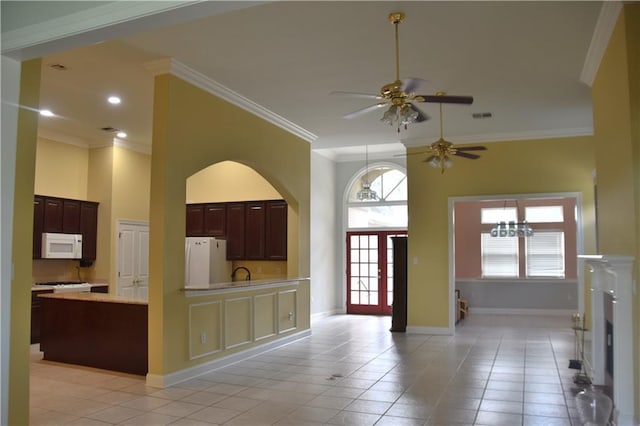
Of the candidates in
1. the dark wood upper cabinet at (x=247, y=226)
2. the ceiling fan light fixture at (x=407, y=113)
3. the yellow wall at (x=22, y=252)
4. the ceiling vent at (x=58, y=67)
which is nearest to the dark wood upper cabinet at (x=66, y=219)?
the dark wood upper cabinet at (x=247, y=226)

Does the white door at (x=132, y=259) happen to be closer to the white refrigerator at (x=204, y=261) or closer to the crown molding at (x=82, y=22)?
the white refrigerator at (x=204, y=261)

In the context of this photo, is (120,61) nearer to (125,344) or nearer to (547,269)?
(125,344)

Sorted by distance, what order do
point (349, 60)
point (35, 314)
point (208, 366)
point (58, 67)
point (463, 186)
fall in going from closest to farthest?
1. point (349, 60)
2. point (58, 67)
3. point (208, 366)
4. point (35, 314)
5. point (463, 186)

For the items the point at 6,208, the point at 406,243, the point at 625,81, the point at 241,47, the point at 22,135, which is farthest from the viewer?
the point at 406,243

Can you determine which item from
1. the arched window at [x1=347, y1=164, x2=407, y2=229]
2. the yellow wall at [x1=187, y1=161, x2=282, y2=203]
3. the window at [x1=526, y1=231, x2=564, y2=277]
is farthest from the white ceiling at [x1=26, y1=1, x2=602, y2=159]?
the window at [x1=526, y1=231, x2=564, y2=277]

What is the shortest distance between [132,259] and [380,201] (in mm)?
5572

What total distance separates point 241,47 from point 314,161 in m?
6.06

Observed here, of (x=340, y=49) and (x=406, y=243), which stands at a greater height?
(x=340, y=49)

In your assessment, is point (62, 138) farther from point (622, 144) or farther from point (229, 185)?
→ point (622, 144)

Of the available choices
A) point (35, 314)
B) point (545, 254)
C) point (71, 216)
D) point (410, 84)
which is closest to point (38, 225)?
point (71, 216)

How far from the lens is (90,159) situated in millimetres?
9258

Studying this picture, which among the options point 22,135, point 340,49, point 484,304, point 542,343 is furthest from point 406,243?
point 22,135

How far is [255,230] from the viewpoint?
947 cm

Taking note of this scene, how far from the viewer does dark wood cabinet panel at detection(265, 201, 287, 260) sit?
30.2 feet
